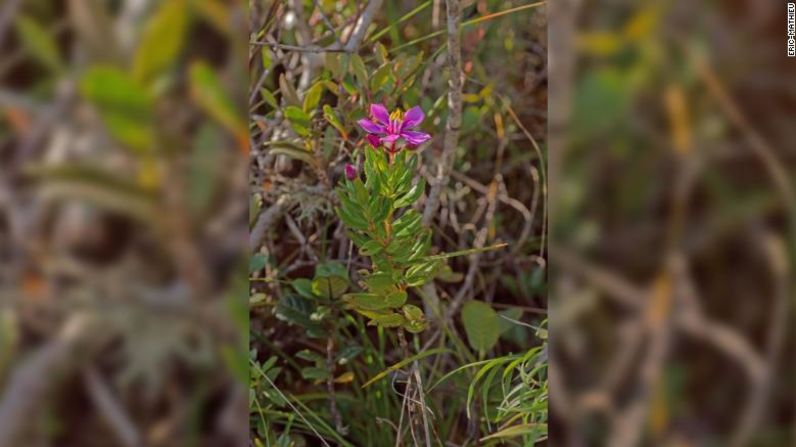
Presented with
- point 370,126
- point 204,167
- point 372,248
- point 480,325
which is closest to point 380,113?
point 370,126

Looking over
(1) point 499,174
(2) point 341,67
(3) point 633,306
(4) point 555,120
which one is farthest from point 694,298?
(2) point 341,67

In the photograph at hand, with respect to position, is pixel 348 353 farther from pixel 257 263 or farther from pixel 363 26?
pixel 363 26

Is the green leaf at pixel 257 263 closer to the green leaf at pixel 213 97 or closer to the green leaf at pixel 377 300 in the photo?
the green leaf at pixel 377 300

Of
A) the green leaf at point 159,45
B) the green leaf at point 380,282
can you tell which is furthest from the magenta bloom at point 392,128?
the green leaf at point 159,45

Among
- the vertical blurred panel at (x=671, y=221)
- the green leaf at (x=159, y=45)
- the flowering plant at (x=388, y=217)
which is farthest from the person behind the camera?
the flowering plant at (x=388, y=217)

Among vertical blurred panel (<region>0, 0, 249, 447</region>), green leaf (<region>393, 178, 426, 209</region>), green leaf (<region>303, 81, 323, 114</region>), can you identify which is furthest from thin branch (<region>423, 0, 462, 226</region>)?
vertical blurred panel (<region>0, 0, 249, 447</region>)

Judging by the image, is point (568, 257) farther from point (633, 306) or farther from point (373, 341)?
point (373, 341)
